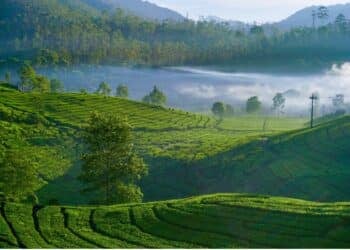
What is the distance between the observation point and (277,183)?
89000mm

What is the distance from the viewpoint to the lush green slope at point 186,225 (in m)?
41.5

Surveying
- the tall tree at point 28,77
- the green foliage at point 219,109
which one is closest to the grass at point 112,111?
the green foliage at point 219,109

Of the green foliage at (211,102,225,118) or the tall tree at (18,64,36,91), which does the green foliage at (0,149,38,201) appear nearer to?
the tall tree at (18,64,36,91)

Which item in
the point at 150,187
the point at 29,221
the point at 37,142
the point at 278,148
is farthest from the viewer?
the point at 37,142

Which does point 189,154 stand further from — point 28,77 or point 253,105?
point 253,105

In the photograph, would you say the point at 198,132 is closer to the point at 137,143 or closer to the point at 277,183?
the point at 137,143

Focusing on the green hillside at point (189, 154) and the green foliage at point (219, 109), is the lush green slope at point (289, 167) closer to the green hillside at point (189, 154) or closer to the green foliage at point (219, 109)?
the green hillside at point (189, 154)

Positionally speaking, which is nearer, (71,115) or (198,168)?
(198,168)

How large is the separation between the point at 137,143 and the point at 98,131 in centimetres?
5580

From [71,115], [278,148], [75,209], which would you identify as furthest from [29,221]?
[71,115]

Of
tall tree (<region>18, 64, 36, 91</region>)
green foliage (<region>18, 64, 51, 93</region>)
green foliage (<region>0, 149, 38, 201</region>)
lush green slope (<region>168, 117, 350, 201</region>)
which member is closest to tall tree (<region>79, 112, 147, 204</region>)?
green foliage (<region>0, 149, 38, 201</region>)

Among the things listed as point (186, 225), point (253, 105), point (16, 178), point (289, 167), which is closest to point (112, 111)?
point (289, 167)

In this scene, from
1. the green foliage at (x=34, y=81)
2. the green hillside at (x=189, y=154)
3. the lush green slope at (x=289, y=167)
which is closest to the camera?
the lush green slope at (x=289, y=167)

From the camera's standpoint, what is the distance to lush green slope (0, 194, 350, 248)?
1634 inches
